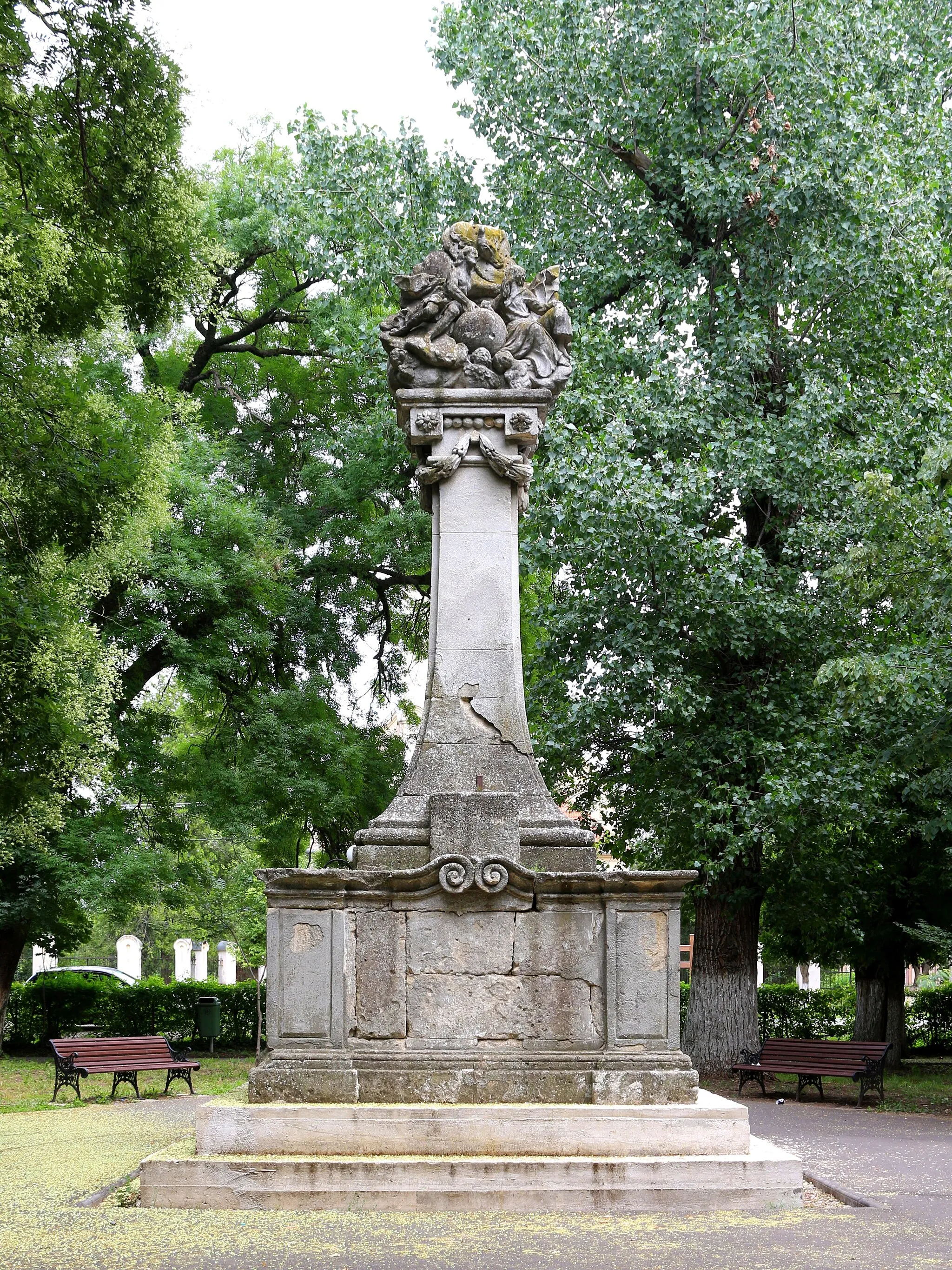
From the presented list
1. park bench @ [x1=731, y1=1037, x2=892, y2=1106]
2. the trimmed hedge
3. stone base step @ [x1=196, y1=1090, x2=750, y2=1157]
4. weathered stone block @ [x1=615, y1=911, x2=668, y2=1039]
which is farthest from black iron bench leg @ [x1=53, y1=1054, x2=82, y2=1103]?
weathered stone block @ [x1=615, y1=911, x2=668, y2=1039]

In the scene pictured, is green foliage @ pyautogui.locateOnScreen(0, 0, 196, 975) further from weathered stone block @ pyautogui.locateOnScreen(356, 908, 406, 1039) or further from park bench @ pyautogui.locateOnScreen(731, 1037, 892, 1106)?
park bench @ pyautogui.locateOnScreen(731, 1037, 892, 1106)

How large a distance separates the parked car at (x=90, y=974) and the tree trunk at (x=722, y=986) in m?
Answer: 11.0

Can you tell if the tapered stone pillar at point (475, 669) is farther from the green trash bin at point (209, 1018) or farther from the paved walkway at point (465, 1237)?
the green trash bin at point (209, 1018)

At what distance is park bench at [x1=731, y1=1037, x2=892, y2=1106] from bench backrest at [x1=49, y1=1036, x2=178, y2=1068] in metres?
6.87

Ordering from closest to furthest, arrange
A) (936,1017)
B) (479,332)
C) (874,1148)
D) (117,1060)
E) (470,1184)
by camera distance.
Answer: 1. (470,1184)
2. (479,332)
3. (874,1148)
4. (117,1060)
5. (936,1017)

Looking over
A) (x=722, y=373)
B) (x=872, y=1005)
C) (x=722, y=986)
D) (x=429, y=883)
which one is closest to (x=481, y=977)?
(x=429, y=883)

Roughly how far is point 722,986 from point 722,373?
764 cm

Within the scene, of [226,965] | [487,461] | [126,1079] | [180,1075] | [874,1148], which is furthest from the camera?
[226,965]

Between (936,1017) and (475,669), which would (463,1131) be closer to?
(475,669)

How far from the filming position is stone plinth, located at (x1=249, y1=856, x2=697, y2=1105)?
7.65 metres

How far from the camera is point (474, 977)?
7.83m

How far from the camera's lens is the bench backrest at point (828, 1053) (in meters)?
14.2

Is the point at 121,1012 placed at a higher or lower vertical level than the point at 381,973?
lower

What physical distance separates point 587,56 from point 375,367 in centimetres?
479
